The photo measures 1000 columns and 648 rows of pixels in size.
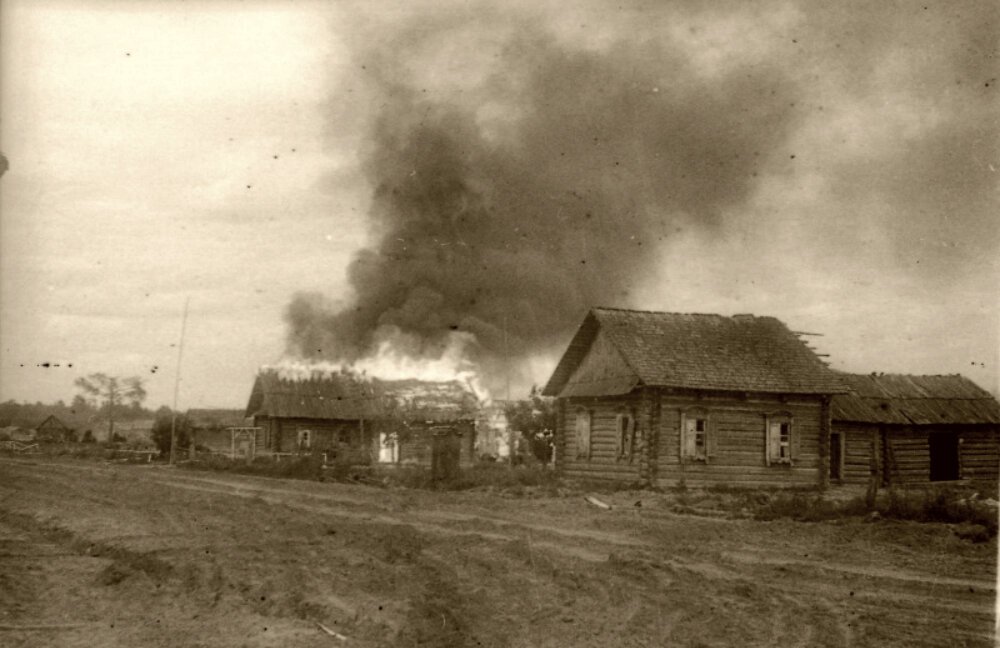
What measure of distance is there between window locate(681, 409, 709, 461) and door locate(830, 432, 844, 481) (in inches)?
254

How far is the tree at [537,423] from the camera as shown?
128 feet

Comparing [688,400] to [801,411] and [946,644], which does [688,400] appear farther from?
[946,644]

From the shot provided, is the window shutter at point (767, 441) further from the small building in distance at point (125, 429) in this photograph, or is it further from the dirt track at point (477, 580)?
the small building in distance at point (125, 429)

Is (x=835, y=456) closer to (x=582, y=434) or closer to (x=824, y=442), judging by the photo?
(x=824, y=442)

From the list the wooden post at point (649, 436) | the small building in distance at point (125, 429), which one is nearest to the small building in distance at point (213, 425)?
the small building in distance at point (125, 429)

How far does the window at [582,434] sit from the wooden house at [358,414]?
12.6 metres

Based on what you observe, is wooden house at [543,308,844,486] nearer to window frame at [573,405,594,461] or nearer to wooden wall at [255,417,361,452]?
window frame at [573,405,594,461]

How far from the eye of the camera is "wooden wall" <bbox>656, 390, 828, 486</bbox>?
24.1 m

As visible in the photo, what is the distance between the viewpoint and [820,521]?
16094 mm

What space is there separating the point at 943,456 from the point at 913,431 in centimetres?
205

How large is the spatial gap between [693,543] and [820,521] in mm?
3997

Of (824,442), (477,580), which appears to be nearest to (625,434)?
(824,442)

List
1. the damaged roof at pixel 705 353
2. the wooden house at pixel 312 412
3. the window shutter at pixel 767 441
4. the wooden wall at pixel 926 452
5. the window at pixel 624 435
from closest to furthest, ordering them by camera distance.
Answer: the damaged roof at pixel 705 353, the window at pixel 624 435, the window shutter at pixel 767 441, the wooden wall at pixel 926 452, the wooden house at pixel 312 412

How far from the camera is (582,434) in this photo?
27.2m
